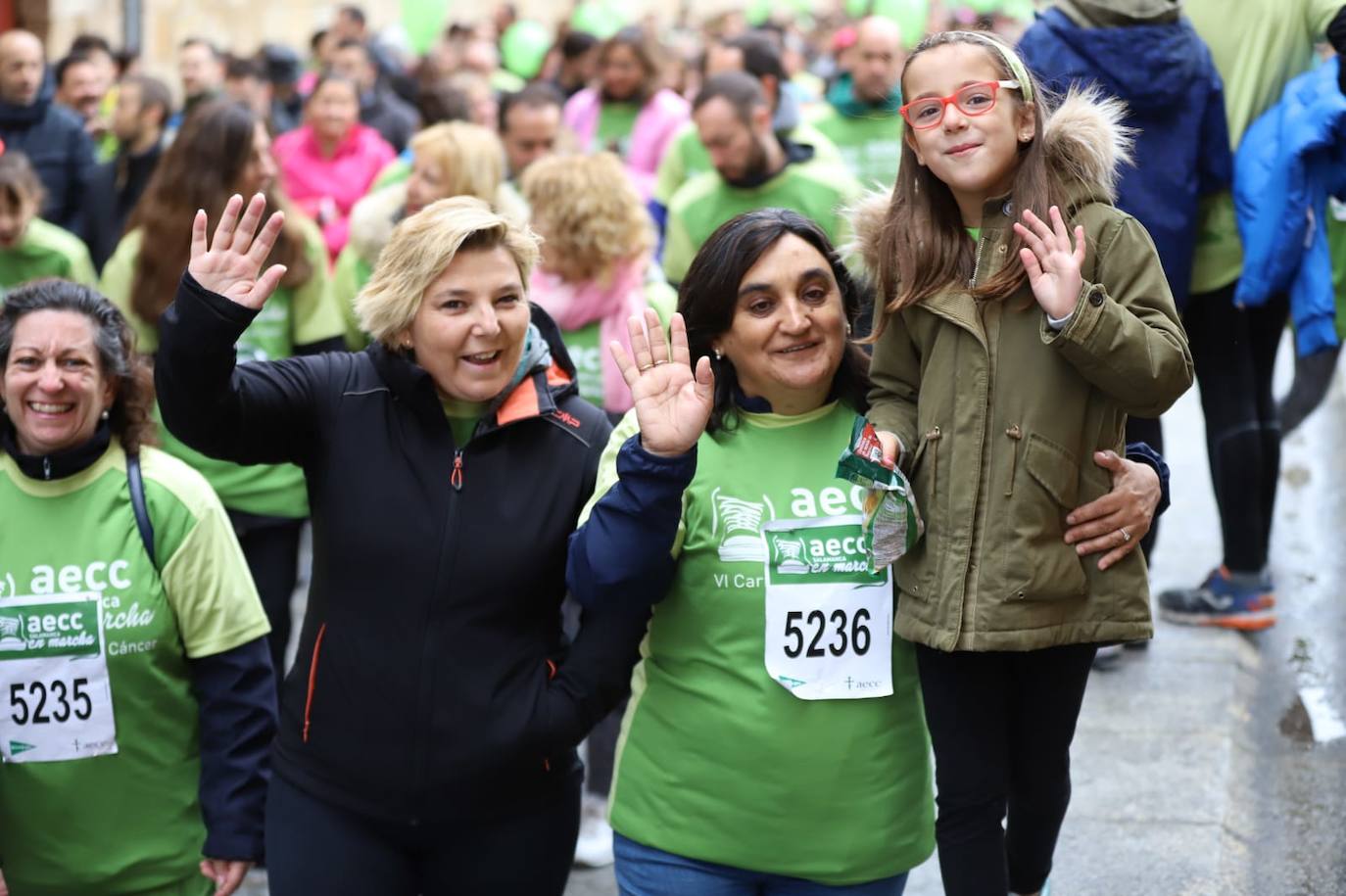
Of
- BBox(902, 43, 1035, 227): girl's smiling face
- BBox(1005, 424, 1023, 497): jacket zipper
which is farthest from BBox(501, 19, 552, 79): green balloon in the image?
BBox(1005, 424, 1023, 497): jacket zipper

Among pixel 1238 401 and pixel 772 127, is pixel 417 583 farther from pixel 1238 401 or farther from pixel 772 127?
pixel 772 127

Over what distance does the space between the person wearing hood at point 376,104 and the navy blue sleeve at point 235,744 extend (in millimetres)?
6705

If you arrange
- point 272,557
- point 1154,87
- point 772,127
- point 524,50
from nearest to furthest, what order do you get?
1. point 1154,87
2. point 272,557
3. point 772,127
4. point 524,50

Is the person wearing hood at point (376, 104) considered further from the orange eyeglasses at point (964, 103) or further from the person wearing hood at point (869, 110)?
the orange eyeglasses at point (964, 103)

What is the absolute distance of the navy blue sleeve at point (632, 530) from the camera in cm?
321

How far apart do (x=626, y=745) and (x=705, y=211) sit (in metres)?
3.60

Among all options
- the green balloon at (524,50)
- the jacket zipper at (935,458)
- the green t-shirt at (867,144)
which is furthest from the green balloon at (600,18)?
the jacket zipper at (935,458)

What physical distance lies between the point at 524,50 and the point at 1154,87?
12.3m

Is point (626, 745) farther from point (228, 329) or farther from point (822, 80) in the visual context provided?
point (822, 80)

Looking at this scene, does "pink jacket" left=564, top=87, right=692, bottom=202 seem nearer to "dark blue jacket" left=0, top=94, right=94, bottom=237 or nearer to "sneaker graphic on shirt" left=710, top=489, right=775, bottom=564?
"dark blue jacket" left=0, top=94, right=94, bottom=237

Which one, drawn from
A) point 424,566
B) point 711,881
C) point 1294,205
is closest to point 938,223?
point 424,566

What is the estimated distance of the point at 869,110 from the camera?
835cm

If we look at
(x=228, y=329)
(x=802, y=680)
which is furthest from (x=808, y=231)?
(x=228, y=329)

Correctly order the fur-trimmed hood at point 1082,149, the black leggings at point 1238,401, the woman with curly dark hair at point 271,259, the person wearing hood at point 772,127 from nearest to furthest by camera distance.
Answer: the fur-trimmed hood at point 1082,149 < the woman with curly dark hair at point 271,259 < the black leggings at point 1238,401 < the person wearing hood at point 772,127
